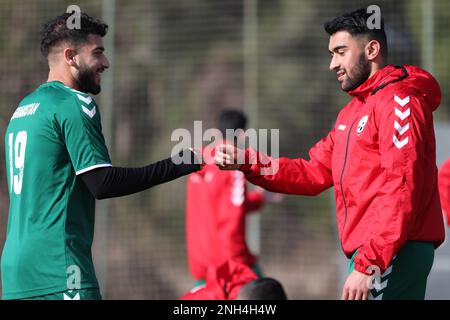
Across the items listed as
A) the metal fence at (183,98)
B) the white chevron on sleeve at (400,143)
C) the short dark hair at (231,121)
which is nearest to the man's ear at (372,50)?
the white chevron on sleeve at (400,143)

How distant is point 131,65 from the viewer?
1298 centimetres

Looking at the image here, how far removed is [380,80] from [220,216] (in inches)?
153

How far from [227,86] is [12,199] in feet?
32.7

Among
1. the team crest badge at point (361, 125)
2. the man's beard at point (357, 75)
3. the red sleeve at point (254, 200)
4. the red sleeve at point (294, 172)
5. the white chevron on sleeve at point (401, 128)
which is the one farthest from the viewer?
the red sleeve at point (254, 200)

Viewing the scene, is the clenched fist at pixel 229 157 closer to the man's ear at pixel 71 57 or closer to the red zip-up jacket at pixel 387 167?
the red zip-up jacket at pixel 387 167

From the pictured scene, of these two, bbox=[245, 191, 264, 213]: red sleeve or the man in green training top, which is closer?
the man in green training top

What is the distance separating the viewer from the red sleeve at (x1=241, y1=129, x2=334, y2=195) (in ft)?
17.3

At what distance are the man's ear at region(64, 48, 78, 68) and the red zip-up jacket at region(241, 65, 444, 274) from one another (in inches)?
53.9

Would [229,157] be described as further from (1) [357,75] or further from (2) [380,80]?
(2) [380,80]

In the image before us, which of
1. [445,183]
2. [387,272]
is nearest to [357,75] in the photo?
[387,272]

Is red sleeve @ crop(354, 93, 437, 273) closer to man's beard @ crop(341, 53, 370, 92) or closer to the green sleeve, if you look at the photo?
man's beard @ crop(341, 53, 370, 92)

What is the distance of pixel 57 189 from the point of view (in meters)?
4.58

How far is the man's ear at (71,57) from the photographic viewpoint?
192 inches

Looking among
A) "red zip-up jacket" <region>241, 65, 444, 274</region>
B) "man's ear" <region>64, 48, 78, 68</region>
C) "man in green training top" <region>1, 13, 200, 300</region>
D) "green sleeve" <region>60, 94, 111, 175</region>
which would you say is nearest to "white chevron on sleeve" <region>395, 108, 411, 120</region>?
"red zip-up jacket" <region>241, 65, 444, 274</region>
